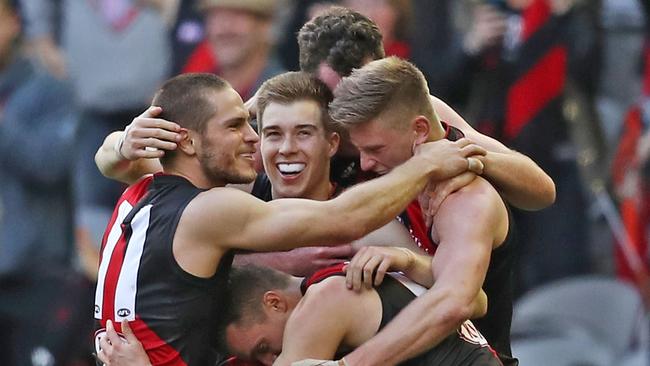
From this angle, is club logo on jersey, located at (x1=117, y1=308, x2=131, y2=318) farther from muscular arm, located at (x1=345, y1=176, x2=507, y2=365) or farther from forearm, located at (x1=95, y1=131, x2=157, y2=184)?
muscular arm, located at (x1=345, y1=176, x2=507, y2=365)

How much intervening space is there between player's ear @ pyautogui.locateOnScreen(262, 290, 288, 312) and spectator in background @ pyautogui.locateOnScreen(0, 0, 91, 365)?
18.3 feet

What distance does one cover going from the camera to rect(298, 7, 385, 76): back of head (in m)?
7.23

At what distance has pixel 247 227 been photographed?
6457 mm

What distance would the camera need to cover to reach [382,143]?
662cm

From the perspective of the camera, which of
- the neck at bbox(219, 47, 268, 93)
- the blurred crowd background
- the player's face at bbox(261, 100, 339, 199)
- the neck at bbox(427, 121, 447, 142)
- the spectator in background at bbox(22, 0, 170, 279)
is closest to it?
the neck at bbox(427, 121, 447, 142)

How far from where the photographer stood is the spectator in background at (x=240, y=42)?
1093cm

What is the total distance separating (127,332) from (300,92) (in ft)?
3.85

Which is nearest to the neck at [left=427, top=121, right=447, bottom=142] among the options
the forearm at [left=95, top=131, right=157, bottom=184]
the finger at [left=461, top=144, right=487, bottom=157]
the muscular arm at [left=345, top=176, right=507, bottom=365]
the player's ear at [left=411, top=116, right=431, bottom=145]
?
the player's ear at [left=411, top=116, right=431, bottom=145]

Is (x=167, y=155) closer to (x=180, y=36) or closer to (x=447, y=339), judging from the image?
(x=447, y=339)

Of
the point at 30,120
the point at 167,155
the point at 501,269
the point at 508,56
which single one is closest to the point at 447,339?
the point at 501,269

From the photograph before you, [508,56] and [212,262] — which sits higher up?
[212,262]

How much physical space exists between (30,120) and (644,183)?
4.04 meters

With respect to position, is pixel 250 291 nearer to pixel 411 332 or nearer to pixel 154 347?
pixel 154 347

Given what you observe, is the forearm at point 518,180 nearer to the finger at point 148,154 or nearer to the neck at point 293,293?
the neck at point 293,293
